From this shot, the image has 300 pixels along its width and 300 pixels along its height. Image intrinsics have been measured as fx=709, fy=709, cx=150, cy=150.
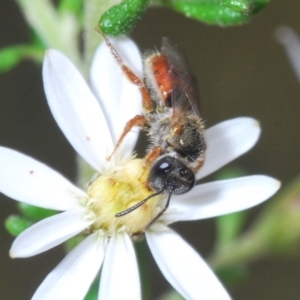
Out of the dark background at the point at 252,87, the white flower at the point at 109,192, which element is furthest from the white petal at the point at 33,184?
the dark background at the point at 252,87

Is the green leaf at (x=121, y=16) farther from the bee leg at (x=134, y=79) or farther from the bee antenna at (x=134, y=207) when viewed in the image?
the bee antenna at (x=134, y=207)

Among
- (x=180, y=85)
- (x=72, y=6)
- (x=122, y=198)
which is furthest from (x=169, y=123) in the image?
(x=72, y=6)

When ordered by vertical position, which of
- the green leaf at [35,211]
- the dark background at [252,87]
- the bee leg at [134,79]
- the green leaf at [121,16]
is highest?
the green leaf at [121,16]

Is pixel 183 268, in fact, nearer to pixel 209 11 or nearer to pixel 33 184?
pixel 33 184

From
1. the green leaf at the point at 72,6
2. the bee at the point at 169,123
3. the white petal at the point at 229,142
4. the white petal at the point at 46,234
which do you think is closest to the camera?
the white petal at the point at 46,234

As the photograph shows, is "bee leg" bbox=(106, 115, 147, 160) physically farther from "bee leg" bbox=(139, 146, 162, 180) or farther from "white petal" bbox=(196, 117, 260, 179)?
"white petal" bbox=(196, 117, 260, 179)

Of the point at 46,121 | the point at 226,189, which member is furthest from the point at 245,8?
the point at 46,121

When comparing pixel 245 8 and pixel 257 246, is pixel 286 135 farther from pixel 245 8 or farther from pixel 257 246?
pixel 245 8
